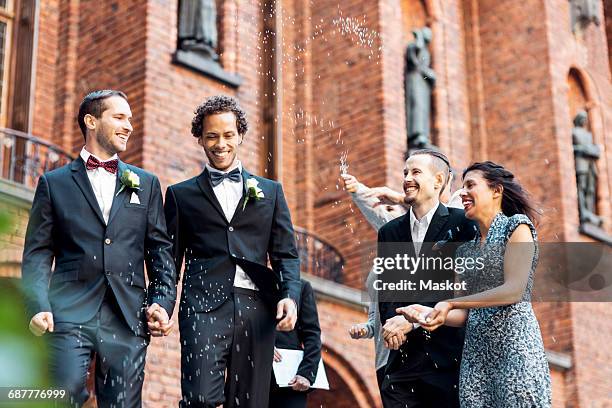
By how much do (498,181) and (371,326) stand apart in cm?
111

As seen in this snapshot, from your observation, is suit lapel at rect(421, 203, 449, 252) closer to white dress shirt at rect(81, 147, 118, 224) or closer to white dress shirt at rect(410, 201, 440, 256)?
white dress shirt at rect(410, 201, 440, 256)

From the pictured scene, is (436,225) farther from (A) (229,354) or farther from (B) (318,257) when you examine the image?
(B) (318,257)

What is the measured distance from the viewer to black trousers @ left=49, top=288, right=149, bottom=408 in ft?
13.0

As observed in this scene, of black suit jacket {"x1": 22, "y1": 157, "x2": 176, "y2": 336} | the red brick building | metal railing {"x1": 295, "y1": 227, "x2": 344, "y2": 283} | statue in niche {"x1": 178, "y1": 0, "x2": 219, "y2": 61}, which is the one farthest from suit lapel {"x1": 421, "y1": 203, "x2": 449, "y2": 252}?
metal railing {"x1": 295, "y1": 227, "x2": 344, "y2": 283}

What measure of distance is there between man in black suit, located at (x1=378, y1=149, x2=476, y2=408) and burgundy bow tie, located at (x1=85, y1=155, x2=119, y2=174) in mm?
1360

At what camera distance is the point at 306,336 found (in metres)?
6.49

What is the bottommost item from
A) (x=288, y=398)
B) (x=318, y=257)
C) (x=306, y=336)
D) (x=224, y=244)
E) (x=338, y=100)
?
(x=288, y=398)

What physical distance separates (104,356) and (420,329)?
4.81 feet

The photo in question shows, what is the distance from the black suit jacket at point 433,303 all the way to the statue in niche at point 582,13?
13.6 m

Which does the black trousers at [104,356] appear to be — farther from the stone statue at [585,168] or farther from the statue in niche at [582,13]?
the statue in niche at [582,13]

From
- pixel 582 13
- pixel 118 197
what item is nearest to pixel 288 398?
pixel 118 197

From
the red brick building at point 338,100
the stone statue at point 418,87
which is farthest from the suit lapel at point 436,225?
the stone statue at point 418,87

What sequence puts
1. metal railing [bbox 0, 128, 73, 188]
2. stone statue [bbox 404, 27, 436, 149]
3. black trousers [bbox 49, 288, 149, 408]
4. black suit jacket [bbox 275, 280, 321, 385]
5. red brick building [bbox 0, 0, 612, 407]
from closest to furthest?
black trousers [bbox 49, 288, 149, 408] → black suit jacket [bbox 275, 280, 321, 385] → metal railing [bbox 0, 128, 73, 188] → red brick building [bbox 0, 0, 612, 407] → stone statue [bbox 404, 27, 436, 149]

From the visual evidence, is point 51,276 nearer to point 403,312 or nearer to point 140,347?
point 140,347
